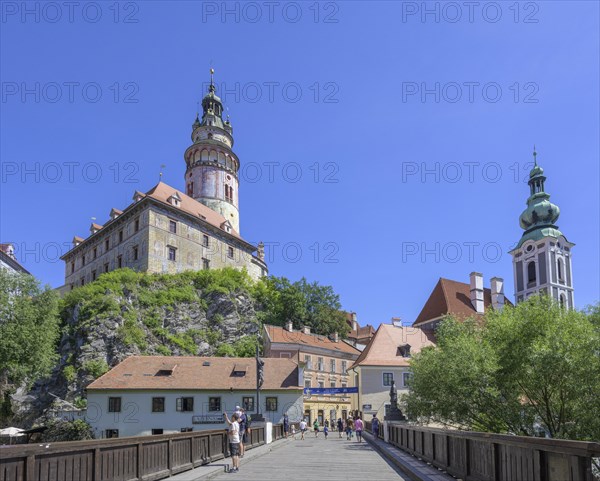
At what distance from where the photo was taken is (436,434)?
553 inches

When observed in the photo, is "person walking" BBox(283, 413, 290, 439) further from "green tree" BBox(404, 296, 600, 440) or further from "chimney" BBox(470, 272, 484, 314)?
"chimney" BBox(470, 272, 484, 314)

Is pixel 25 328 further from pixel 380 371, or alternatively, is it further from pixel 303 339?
pixel 380 371

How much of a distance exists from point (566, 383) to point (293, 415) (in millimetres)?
23985

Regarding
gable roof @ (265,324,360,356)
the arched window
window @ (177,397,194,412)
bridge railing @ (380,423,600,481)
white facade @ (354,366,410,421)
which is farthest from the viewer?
the arched window

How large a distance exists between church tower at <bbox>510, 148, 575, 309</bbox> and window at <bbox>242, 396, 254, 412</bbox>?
151ft

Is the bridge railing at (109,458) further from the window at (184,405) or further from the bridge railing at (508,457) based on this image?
the window at (184,405)

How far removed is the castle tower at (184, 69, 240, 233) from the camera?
269ft

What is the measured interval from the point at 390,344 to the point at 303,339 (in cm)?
1014

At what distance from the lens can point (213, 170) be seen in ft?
273

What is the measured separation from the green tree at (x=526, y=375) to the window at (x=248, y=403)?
15472 millimetres

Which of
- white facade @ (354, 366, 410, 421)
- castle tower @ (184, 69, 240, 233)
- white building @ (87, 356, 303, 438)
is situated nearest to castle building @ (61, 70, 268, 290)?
castle tower @ (184, 69, 240, 233)

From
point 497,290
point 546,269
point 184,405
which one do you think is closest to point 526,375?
point 184,405

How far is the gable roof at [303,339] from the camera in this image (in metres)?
59.2

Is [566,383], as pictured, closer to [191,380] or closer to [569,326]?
[569,326]
